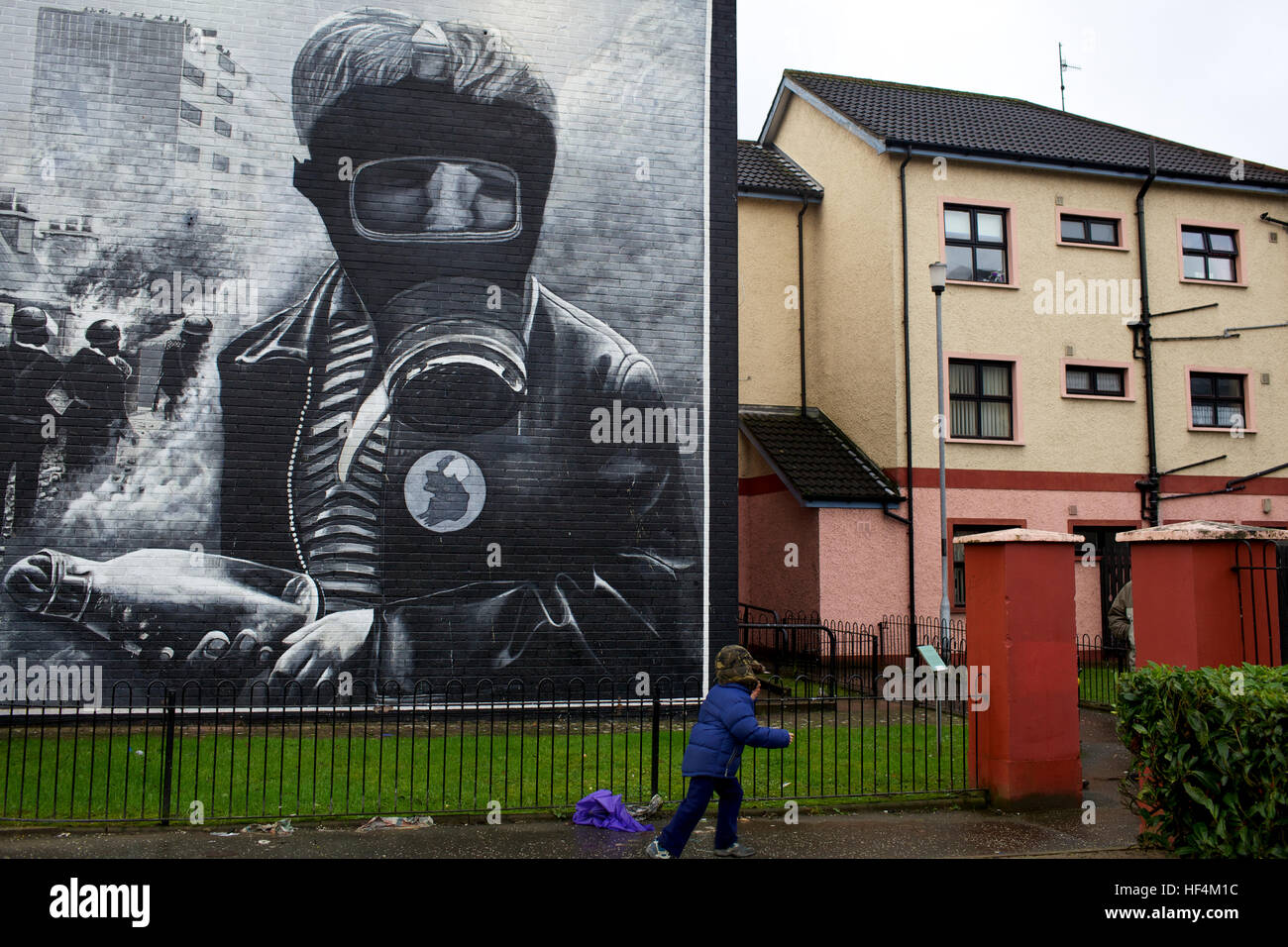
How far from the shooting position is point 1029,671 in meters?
8.58

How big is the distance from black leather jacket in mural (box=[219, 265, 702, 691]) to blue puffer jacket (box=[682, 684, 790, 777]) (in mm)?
6065

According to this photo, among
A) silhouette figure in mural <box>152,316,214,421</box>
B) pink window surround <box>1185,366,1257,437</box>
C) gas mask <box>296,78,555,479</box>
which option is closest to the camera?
silhouette figure in mural <box>152,316,214,421</box>

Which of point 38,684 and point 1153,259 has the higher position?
point 1153,259

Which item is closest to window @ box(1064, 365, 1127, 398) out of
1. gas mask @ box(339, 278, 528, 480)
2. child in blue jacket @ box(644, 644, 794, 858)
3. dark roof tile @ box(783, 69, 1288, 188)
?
dark roof tile @ box(783, 69, 1288, 188)

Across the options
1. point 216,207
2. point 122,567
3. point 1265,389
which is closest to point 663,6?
point 216,207

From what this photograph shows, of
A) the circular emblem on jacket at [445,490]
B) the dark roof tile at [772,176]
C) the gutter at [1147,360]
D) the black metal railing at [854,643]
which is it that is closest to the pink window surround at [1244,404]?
the gutter at [1147,360]

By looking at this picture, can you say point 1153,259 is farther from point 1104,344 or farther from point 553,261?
point 553,261

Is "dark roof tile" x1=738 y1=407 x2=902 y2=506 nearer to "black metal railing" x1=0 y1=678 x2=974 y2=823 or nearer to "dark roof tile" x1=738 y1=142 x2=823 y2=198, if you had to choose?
"dark roof tile" x1=738 y1=142 x2=823 y2=198

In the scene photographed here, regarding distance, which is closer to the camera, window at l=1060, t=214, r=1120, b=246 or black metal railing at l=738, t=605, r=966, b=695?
black metal railing at l=738, t=605, r=966, b=695

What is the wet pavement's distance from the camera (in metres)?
7.14

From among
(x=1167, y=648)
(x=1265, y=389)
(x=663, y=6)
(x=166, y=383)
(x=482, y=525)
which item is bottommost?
(x=1167, y=648)

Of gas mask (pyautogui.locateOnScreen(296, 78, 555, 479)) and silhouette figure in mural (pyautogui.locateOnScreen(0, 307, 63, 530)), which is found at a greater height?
gas mask (pyautogui.locateOnScreen(296, 78, 555, 479))
